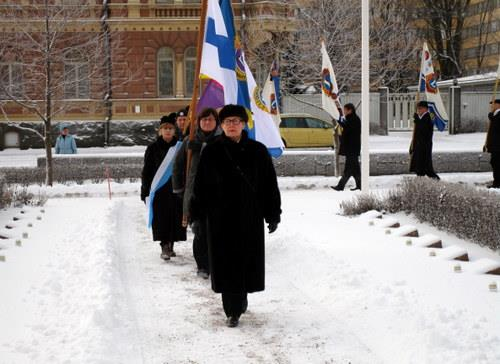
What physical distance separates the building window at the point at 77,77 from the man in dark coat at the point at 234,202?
1807 cm

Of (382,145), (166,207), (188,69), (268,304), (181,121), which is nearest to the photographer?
(268,304)

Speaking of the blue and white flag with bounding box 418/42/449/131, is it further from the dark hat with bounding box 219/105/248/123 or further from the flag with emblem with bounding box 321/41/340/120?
the dark hat with bounding box 219/105/248/123

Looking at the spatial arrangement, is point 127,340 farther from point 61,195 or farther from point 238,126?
point 61,195

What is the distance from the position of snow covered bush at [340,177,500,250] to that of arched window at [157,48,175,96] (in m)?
24.5

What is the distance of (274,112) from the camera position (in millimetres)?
18969

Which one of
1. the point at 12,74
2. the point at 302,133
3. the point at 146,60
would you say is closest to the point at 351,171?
the point at 302,133

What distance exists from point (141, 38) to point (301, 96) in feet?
24.7

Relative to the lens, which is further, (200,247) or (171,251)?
(171,251)

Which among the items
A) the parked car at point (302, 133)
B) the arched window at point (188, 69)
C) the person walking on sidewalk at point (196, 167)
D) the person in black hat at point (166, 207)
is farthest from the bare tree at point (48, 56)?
the person walking on sidewalk at point (196, 167)

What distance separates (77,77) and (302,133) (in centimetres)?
872

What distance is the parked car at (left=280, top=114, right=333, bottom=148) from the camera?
1185 inches

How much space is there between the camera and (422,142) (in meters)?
17.0

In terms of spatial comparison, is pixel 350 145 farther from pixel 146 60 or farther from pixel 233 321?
pixel 146 60

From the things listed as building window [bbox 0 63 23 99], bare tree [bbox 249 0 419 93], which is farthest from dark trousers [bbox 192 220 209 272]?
bare tree [bbox 249 0 419 93]
